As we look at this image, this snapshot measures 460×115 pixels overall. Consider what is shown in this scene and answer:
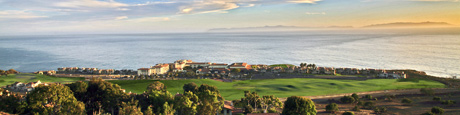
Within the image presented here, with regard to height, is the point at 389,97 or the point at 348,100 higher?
the point at 389,97

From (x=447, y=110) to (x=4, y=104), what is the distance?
119ft

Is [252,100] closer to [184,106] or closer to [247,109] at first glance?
[247,109]

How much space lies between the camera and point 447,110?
30.3 m

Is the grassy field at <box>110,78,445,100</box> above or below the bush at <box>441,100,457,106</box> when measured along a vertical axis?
above

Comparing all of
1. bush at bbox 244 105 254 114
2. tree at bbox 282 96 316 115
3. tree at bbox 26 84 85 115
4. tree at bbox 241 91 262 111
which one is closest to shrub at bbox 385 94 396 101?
tree at bbox 282 96 316 115

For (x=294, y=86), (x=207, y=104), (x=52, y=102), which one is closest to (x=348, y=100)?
(x=294, y=86)

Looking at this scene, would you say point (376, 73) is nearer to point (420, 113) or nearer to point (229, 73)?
point (229, 73)

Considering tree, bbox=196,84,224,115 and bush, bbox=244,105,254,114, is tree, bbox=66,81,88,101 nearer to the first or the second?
tree, bbox=196,84,224,115

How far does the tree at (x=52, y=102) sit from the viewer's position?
1986 cm

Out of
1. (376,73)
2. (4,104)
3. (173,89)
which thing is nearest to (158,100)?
(4,104)

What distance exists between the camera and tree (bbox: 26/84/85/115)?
1986cm

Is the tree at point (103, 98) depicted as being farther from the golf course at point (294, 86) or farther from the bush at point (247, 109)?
the golf course at point (294, 86)

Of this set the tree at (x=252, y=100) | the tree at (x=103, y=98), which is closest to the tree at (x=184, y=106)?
the tree at (x=103, y=98)

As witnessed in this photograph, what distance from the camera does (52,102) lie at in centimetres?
2045
